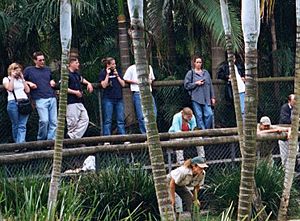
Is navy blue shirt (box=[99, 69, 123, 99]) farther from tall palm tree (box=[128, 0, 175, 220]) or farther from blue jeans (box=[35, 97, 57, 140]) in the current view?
tall palm tree (box=[128, 0, 175, 220])

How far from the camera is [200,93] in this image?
41.4 ft

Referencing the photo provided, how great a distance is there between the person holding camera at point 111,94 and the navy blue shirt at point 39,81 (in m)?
1.09

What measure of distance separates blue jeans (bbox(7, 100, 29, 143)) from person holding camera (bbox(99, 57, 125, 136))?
153cm

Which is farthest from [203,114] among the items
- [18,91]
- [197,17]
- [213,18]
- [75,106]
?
[18,91]

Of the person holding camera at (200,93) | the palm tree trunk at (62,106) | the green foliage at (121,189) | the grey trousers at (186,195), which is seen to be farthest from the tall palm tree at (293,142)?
the person holding camera at (200,93)

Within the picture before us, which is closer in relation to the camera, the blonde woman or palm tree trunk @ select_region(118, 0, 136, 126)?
the blonde woman

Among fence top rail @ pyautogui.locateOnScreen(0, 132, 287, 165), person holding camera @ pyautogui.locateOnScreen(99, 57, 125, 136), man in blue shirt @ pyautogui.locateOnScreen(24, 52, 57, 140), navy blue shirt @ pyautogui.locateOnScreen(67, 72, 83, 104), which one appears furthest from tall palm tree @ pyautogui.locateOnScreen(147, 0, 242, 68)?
man in blue shirt @ pyautogui.locateOnScreen(24, 52, 57, 140)

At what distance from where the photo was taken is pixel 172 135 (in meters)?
11.3

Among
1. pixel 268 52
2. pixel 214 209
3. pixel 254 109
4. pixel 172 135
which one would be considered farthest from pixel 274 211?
pixel 268 52

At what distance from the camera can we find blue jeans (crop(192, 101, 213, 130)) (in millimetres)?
12688

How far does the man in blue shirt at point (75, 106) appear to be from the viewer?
11.5 meters

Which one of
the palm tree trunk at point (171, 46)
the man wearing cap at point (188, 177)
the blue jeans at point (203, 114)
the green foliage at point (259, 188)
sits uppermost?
the palm tree trunk at point (171, 46)

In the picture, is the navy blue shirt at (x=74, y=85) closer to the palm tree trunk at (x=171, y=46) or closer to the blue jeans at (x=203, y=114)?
the blue jeans at (x=203, y=114)

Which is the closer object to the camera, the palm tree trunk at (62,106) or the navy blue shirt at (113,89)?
the palm tree trunk at (62,106)
